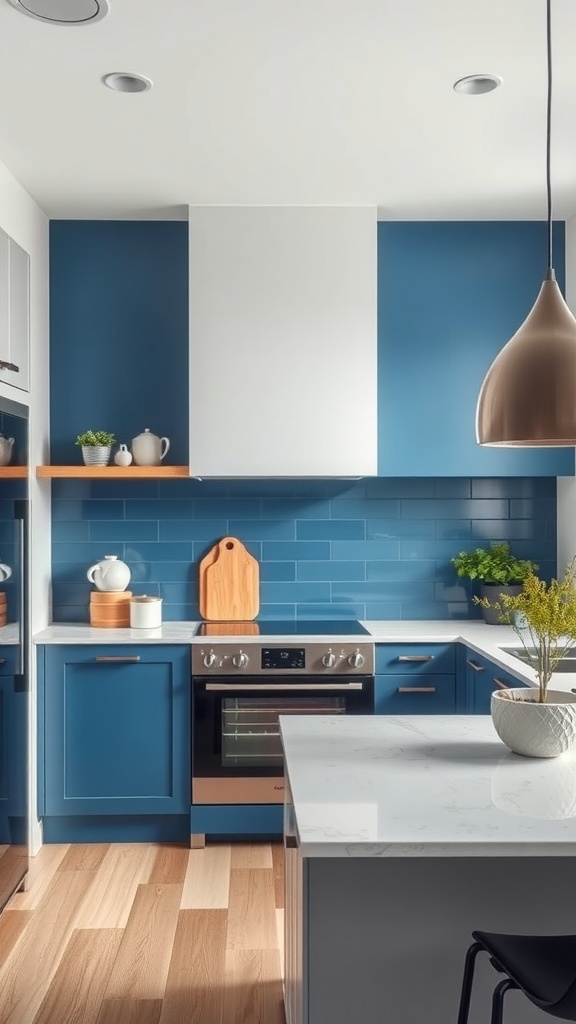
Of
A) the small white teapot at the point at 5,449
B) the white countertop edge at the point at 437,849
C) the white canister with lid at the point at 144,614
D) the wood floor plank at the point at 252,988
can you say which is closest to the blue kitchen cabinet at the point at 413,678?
the white canister with lid at the point at 144,614

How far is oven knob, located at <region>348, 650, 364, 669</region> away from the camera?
13.3ft

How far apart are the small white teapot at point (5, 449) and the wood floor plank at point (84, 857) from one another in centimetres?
166

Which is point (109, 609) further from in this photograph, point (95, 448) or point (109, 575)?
point (95, 448)

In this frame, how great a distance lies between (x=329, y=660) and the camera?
4043 millimetres

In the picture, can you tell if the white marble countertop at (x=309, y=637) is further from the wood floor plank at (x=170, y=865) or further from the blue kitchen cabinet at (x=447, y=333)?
the wood floor plank at (x=170, y=865)

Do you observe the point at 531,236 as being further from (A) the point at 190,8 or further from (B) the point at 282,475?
(A) the point at 190,8

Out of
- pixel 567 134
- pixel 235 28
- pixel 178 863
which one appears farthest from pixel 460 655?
pixel 235 28

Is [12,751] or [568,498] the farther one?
[568,498]

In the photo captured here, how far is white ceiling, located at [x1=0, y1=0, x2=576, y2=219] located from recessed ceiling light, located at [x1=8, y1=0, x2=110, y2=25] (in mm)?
36

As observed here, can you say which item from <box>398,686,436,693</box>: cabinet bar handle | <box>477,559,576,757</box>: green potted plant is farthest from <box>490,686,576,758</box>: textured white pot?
<box>398,686,436,693</box>: cabinet bar handle

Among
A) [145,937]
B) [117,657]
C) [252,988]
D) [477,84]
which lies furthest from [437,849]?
[117,657]

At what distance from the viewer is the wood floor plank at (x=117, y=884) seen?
338cm

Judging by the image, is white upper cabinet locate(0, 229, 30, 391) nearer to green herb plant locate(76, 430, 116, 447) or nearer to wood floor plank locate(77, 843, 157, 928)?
green herb plant locate(76, 430, 116, 447)

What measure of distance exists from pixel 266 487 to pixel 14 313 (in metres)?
1.44
